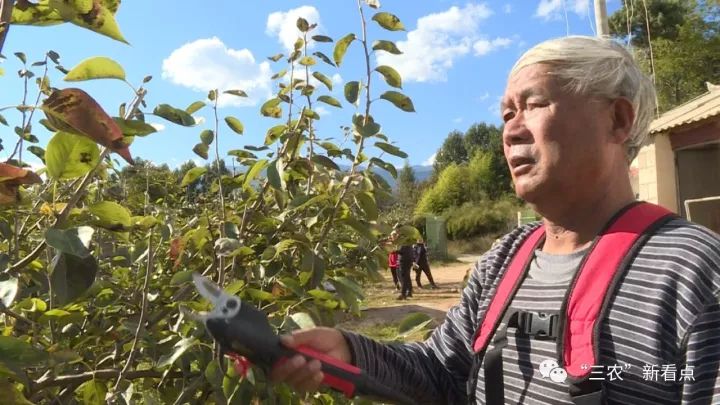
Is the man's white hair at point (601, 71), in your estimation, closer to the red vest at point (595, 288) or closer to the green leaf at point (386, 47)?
the red vest at point (595, 288)

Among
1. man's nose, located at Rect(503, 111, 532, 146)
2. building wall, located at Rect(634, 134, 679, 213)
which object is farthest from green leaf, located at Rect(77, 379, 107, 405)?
building wall, located at Rect(634, 134, 679, 213)

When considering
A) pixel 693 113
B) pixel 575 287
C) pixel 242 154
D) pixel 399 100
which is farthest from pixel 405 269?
pixel 575 287


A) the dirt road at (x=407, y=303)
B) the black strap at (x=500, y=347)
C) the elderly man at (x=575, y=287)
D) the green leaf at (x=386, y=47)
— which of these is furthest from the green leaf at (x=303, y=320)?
the dirt road at (x=407, y=303)

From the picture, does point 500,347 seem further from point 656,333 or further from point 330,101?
point 330,101

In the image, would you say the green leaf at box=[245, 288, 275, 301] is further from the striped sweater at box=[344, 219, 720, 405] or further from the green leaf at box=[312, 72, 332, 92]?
the green leaf at box=[312, 72, 332, 92]

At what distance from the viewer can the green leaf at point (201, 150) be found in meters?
1.89

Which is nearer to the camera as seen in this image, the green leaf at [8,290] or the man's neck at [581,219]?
the green leaf at [8,290]

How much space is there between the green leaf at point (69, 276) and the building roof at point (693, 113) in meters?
7.52

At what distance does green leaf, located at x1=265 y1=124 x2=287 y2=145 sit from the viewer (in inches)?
79.3

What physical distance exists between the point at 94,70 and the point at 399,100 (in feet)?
3.47

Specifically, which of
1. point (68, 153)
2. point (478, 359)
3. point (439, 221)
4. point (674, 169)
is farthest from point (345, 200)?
point (439, 221)

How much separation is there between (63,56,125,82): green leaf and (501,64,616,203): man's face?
2.51 ft

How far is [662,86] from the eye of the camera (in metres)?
27.0

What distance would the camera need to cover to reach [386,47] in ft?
6.06
